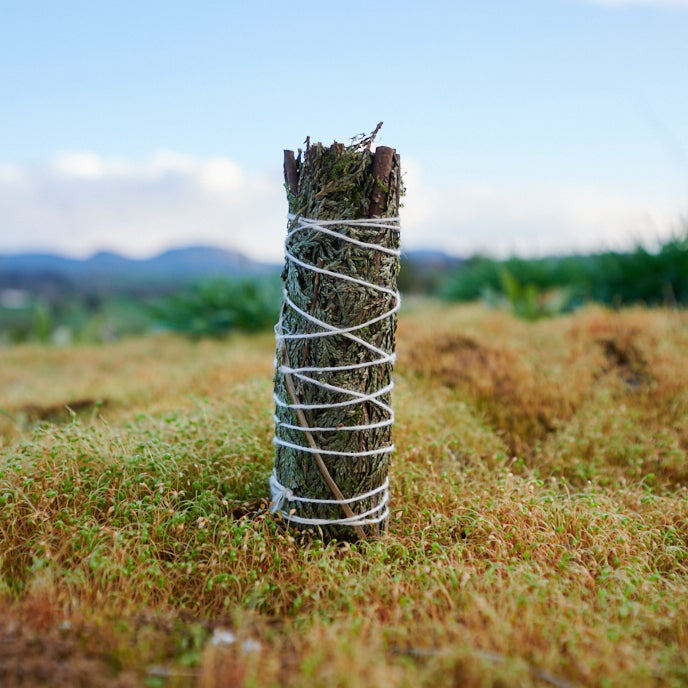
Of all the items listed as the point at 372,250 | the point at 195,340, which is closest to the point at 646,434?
the point at 372,250

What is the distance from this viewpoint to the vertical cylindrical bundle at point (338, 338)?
2572mm

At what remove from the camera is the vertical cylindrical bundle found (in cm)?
257

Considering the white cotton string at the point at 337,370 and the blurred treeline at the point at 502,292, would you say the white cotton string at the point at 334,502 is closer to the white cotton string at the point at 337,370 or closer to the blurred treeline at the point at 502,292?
the white cotton string at the point at 337,370

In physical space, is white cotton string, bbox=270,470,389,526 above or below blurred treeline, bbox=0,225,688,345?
below

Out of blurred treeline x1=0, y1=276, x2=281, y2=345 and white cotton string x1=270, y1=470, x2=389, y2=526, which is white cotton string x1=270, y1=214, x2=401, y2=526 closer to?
white cotton string x1=270, y1=470, x2=389, y2=526

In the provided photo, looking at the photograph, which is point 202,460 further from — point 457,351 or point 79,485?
point 457,351

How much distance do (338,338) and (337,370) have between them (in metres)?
0.14

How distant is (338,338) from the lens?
261cm

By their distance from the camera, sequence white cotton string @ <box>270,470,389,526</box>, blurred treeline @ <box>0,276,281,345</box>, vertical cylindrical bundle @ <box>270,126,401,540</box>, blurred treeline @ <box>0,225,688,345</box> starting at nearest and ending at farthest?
vertical cylindrical bundle @ <box>270,126,401,540</box> < white cotton string @ <box>270,470,389,526</box> < blurred treeline @ <box>0,225,688,345</box> < blurred treeline @ <box>0,276,281,345</box>

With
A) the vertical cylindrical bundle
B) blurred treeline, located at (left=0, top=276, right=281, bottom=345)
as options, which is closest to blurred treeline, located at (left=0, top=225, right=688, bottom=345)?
blurred treeline, located at (left=0, top=276, right=281, bottom=345)

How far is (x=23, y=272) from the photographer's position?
31.9 metres

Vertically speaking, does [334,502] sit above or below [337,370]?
below

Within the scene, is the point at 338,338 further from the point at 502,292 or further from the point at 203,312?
the point at 502,292

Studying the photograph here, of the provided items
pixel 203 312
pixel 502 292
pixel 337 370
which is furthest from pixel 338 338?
pixel 502 292
